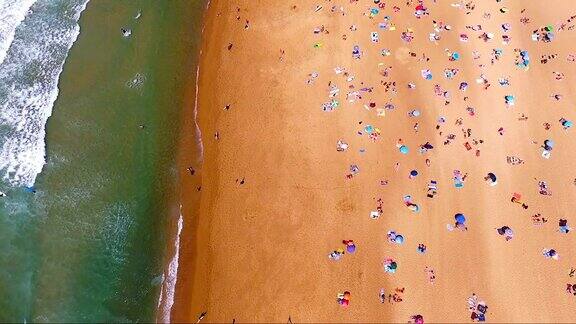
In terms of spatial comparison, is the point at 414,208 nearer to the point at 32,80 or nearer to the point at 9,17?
the point at 32,80

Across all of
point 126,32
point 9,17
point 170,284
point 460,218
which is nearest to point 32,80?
point 9,17

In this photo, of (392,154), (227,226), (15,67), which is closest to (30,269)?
(227,226)

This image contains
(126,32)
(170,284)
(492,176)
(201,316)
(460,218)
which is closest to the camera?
(201,316)

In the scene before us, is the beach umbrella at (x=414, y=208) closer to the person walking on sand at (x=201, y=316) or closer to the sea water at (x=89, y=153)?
the person walking on sand at (x=201, y=316)

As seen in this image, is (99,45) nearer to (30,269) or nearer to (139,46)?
(139,46)

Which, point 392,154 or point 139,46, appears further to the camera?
point 139,46

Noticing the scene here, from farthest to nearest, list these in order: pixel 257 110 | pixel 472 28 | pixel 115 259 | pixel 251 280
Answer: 1. pixel 472 28
2. pixel 257 110
3. pixel 115 259
4. pixel 251 280

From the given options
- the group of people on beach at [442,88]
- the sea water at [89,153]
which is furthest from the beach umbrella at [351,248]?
the sea water at [89,153]
